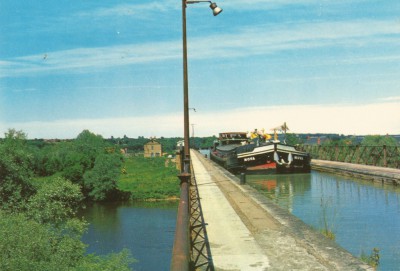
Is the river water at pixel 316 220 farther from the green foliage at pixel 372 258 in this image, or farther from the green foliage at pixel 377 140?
the green foliage at pixel 377 140

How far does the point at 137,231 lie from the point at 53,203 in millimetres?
7649

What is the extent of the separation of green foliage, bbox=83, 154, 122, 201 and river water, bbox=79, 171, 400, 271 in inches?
270

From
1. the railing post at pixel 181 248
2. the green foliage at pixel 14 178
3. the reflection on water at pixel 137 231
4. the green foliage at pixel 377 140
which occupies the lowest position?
the reflection on water at pixel 137 231

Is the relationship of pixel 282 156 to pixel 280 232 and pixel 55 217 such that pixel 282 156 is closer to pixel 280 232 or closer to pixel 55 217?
pixel 55 217

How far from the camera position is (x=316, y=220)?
1195cm

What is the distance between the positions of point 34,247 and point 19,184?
16865 millimetres

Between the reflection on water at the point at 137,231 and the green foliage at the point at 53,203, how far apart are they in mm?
3350

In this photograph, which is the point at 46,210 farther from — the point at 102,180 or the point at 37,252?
the point at 102,180

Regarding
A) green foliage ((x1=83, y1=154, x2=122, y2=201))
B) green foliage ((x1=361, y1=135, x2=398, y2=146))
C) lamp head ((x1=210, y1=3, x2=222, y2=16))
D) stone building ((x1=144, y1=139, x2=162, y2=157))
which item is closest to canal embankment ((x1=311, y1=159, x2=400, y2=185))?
lamp head ((x1=210, y1=3, x2=222, y2=16))

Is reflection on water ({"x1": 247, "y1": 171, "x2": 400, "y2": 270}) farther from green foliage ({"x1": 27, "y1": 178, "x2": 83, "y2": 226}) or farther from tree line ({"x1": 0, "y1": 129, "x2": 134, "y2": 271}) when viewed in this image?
green foliage ({"x1": 27, "y1": 178, "x2": 83, "y2": 226})

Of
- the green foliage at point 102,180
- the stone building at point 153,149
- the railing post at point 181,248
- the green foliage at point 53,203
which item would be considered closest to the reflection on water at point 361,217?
the railing post at point 181,248

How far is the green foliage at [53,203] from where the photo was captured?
1150 inches

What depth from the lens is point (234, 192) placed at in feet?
57.8

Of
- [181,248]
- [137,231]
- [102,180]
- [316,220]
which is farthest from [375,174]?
[102,180]
